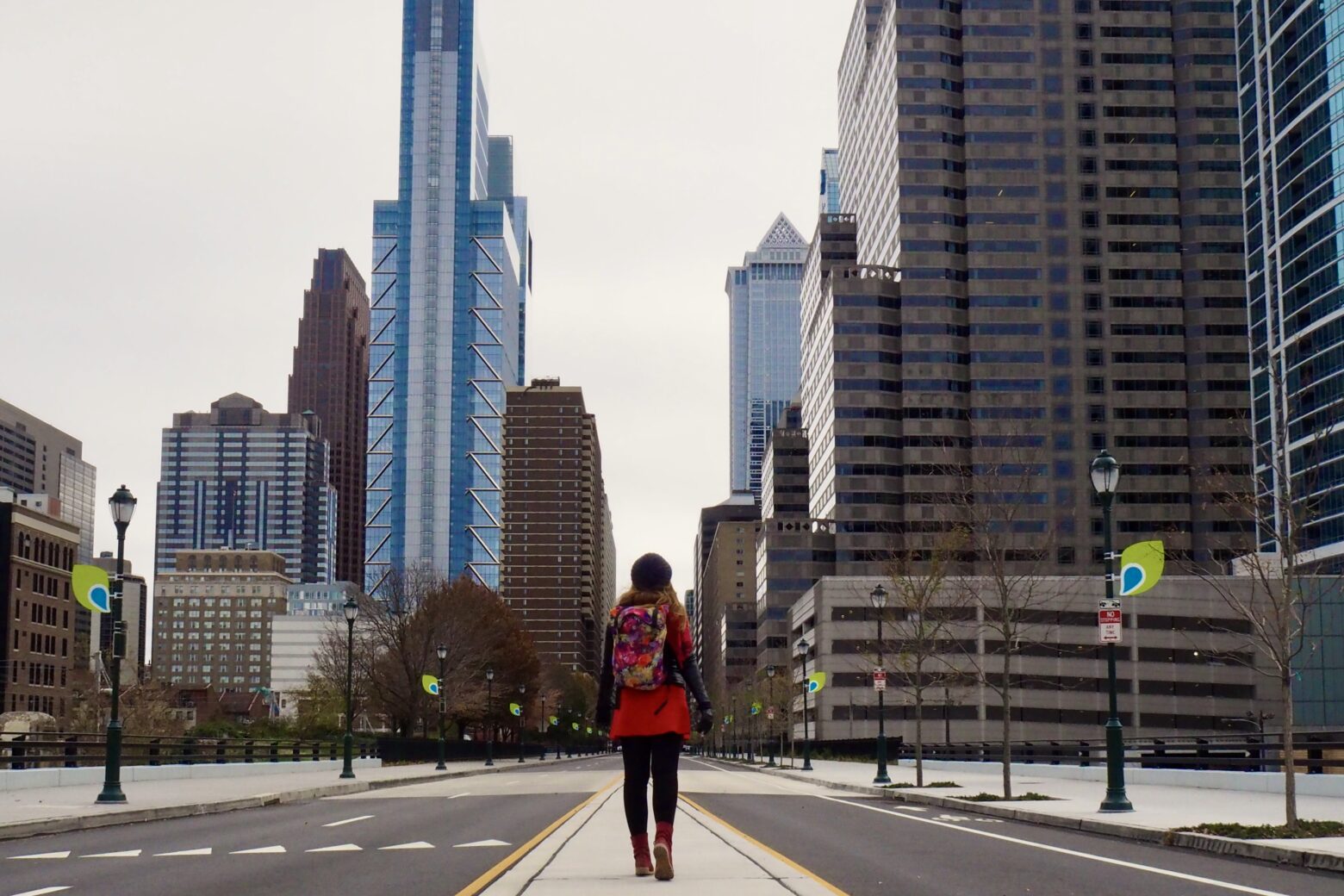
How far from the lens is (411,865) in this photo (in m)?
12.8

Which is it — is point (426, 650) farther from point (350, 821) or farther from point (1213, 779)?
point (350, 821)

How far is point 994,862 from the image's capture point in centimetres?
1328

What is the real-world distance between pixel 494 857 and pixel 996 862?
4734 mm

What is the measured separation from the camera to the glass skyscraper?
114 m

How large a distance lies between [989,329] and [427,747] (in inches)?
3802

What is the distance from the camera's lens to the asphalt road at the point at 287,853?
37.1 feet

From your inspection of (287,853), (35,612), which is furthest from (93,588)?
(35,612)

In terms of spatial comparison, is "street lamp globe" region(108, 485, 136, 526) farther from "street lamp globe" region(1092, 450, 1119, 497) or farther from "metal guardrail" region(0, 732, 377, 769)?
"street lamp globe" region(1092, 450, 1119, 497)

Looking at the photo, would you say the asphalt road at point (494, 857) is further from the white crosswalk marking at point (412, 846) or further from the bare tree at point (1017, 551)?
the bare tree at point (1017, 551)

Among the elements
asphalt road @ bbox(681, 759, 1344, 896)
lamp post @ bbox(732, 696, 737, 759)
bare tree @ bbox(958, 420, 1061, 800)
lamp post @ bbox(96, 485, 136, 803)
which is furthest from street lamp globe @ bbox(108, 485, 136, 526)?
lamp post @ bbox(732, 696, 737, 759)

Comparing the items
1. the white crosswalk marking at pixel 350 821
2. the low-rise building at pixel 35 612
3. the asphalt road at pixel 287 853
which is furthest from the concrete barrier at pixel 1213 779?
the low-rise building at pixel 35 612

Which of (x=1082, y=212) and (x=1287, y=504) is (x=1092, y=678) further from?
(x=1287, y=504)

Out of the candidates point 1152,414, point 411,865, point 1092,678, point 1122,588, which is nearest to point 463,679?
point 1092,678

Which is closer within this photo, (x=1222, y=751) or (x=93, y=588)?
(x=93, y=588)
